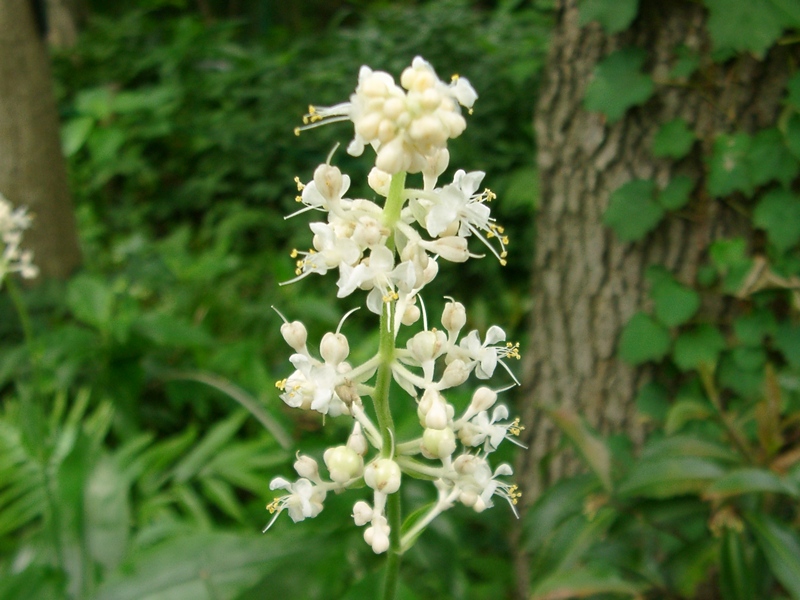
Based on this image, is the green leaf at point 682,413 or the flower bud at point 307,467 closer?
the flower bud at point 307,467

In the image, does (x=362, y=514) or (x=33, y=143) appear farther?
(x=33, y=143)

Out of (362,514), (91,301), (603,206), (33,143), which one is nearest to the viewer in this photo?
(362,514)

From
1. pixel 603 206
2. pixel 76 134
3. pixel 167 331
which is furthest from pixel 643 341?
pixel 76 134

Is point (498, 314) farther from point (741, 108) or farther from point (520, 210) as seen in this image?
point (741, 108)

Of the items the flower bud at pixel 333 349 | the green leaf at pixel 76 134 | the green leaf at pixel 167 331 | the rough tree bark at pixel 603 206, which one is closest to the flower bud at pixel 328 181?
the flower bud at pixel 333 349

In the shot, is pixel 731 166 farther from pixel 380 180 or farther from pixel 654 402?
pixel 380 180

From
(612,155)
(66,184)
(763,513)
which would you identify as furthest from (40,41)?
(763,513)

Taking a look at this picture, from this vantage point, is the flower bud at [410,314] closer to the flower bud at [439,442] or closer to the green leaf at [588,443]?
the flower bud at [439,442]
